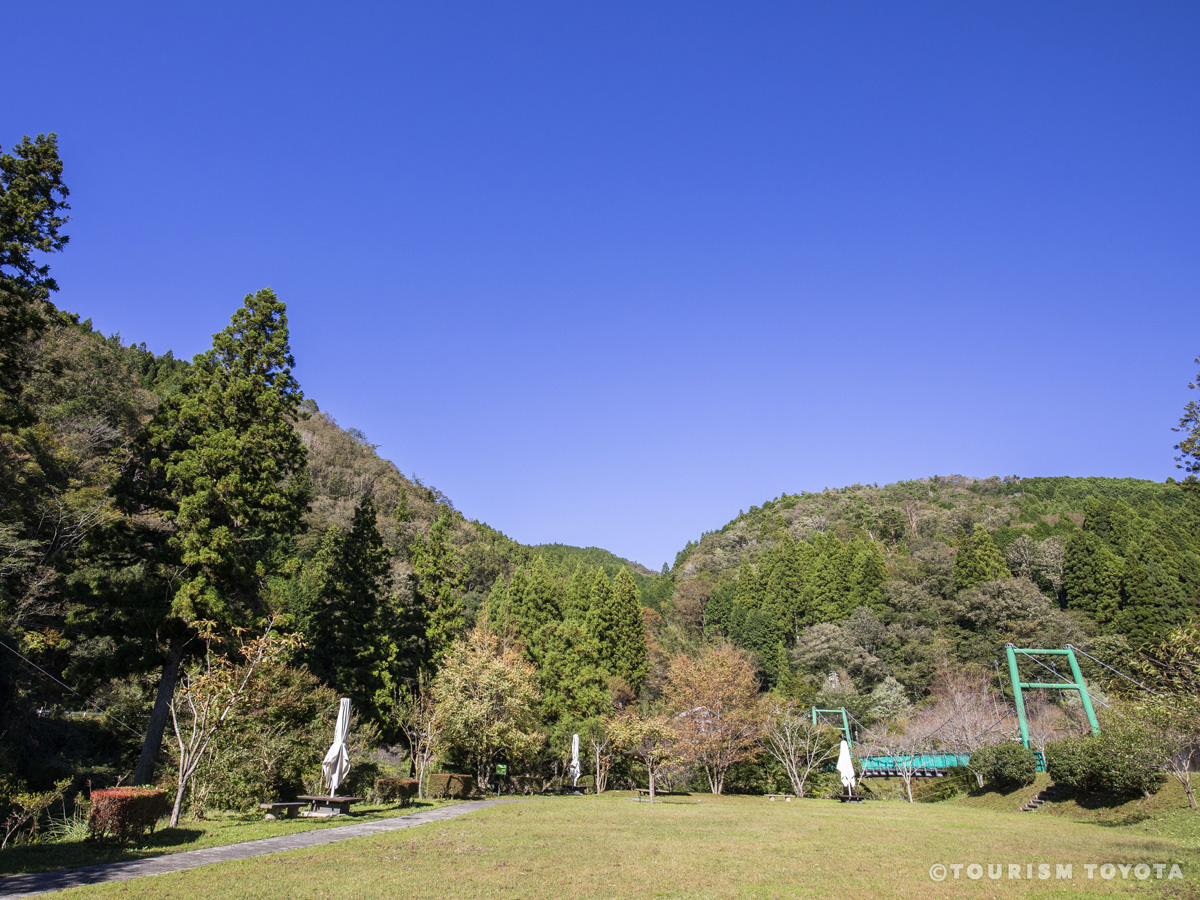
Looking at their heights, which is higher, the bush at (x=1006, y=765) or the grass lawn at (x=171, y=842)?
the grass lawn at (x=171, y=842)

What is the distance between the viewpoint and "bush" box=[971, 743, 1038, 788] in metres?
23.6

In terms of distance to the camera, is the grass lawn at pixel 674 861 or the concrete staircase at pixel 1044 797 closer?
the grass lawn at pixel 674 861

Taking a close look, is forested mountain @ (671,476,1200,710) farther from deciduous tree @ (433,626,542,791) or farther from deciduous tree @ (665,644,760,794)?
deciduous tree @ (433,626,542,791)

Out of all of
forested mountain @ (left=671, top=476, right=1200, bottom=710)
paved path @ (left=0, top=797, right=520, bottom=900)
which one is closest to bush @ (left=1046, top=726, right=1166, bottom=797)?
paved path @ (left=0, top=797, right=520, bottom=900)

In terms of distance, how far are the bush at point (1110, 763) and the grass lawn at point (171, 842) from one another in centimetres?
1851

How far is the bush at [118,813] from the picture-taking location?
9.06 metres

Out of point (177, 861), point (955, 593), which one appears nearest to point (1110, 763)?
point (177, 861)

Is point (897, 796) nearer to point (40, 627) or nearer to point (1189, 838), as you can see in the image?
point (1189, 838)

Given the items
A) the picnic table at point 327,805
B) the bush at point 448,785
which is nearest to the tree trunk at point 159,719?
the picnic table at point 327,805

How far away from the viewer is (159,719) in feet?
53.0

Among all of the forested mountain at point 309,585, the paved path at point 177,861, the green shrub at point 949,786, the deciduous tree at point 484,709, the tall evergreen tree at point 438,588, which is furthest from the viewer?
the tall evergreen tree at point 438,588

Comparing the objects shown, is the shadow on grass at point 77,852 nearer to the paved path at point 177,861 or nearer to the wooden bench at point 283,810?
the paved path at point 177,861

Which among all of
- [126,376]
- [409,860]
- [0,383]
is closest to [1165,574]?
[409,860]

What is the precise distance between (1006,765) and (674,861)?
21359 millimetres
